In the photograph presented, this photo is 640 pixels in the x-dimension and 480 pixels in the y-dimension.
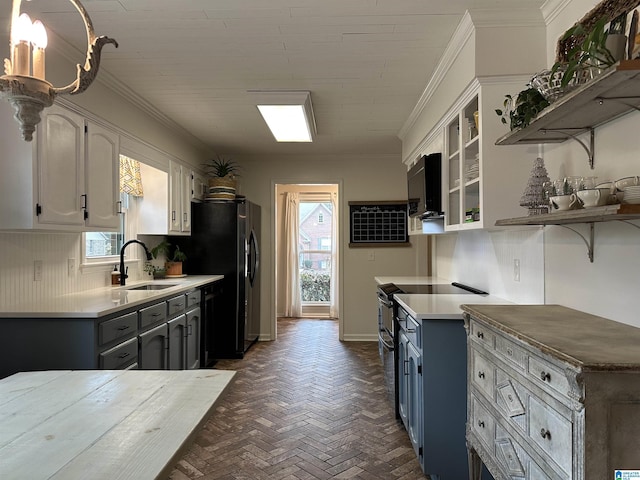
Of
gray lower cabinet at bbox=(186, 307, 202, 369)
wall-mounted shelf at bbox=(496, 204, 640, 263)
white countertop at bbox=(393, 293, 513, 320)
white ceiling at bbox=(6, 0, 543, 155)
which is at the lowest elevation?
gray lower cabinet at bbox=(186, 307, 202, 369)

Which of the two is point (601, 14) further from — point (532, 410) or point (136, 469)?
point (136, 469)

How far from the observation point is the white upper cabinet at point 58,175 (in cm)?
221

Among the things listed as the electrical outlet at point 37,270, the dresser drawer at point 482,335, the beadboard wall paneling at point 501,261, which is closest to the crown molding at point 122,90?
the electrical outlet at point 37,270

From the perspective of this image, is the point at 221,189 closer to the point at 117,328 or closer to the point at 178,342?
the point at 178,342

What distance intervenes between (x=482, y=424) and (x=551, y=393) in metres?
0.66

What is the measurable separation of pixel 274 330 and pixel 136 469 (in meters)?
4.82

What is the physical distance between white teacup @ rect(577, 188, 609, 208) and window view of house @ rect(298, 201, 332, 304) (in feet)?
19.2

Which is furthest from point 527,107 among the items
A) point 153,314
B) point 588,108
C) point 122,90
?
point 122,90

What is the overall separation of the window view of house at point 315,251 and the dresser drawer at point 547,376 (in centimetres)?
593

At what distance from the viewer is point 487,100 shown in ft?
7.12

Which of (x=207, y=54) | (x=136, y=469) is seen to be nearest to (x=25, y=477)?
(x=136, y=469)

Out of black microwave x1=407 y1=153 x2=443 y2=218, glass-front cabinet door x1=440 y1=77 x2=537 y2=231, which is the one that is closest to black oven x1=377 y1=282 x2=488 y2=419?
black microwave x1=407 y1=153 x2=443 y2=218

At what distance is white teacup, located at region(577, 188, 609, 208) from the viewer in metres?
1.36

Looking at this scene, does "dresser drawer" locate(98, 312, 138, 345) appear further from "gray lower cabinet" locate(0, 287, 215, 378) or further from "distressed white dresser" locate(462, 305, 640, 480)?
"distressed white dresser" locate(462, 305, 640, 480)
